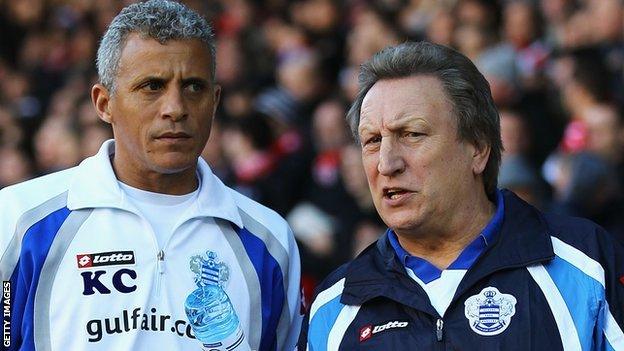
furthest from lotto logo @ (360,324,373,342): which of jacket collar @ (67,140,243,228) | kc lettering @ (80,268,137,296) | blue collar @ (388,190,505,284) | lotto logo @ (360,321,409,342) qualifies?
kc lettering @ (80,268,137,296)

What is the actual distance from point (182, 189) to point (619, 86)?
441 cm

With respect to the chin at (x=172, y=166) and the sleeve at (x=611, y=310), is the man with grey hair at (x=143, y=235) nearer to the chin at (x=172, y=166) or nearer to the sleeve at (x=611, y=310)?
the chin at (x=172, y=166)

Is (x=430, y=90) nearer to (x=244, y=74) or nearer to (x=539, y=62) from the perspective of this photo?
(x=539, y=62)

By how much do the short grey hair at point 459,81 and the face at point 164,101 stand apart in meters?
0.56

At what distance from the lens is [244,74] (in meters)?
10.9

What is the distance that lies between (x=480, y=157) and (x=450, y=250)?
0.31 m

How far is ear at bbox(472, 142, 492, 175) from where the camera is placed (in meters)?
3.93

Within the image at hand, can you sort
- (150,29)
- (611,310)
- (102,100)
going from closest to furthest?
(611,310) → (150,29) → (102,100)

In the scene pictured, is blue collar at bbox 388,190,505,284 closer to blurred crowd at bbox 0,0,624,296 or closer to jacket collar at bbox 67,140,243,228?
jacket collar at bbox 67,140,243,228

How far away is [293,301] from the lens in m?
4.37

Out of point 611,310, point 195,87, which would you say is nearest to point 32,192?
point 195,87

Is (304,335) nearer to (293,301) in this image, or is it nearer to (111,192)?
(293,301)

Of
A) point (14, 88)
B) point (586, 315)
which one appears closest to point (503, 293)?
point (586, 315)

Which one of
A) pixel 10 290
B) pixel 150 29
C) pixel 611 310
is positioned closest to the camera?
pixel 611 310
